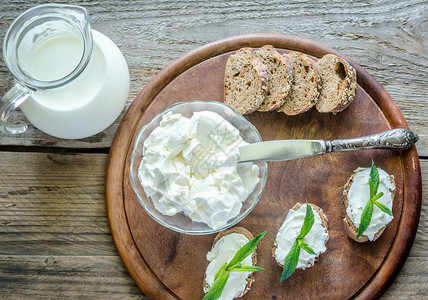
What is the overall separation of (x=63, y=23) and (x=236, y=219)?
0.91 meters

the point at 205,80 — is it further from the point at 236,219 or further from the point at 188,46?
the point at 236,219

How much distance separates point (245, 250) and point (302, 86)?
2.21 ft

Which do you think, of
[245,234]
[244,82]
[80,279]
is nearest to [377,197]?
[245,234]

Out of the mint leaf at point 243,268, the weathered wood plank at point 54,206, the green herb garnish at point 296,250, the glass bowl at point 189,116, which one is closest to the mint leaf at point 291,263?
the green herb garnish at point 296,250

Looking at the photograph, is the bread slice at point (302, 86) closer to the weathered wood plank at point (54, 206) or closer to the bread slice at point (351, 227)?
the bread slice at point (351, 227)

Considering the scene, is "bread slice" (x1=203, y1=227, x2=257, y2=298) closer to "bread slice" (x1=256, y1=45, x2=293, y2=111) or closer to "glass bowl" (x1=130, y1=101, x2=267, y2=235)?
"glass bowl" (x1=130, y1=101, x2=267, y2=235)

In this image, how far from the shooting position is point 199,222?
156 centimetres

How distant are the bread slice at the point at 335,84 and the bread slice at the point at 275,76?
0.14 metres

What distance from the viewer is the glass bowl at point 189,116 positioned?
5.13ft

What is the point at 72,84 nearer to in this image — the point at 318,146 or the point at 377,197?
the point at 318,146

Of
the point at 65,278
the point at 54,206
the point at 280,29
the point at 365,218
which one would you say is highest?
the point at 280,29

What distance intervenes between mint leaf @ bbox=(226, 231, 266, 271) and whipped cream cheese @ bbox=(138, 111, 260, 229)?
4.4 inches

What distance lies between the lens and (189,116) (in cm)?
167

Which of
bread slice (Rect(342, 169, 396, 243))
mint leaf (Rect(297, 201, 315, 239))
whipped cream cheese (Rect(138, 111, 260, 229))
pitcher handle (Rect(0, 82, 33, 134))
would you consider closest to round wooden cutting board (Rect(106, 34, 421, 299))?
bread slice (Rect(342, 169, 396, 243))
